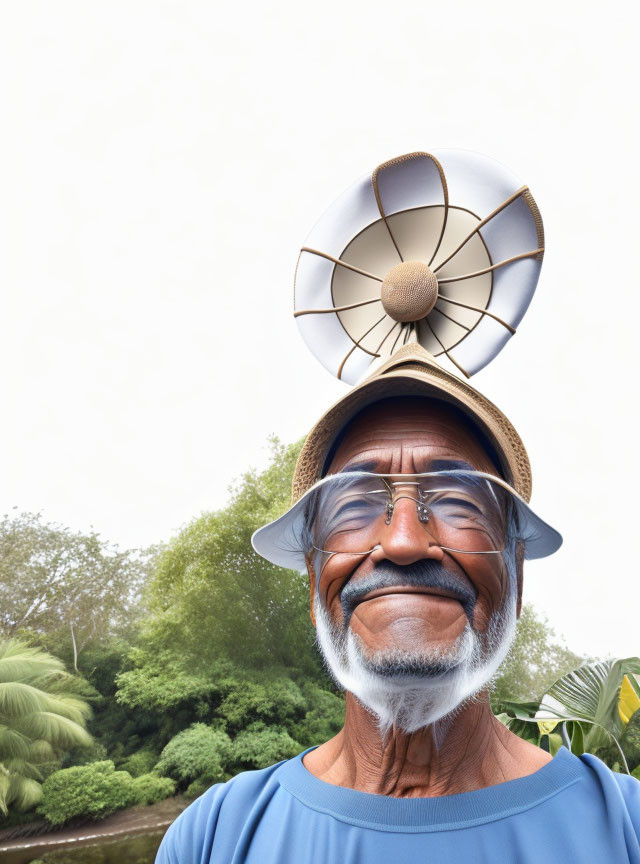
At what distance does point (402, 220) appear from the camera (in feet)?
5.48

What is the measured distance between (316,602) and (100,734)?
615 inches

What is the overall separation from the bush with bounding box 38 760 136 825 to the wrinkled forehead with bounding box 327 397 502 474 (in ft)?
42.7

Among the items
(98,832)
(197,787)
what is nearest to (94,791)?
(98,832)

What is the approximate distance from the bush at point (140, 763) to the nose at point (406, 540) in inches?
570

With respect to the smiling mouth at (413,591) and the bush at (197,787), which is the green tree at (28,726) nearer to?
the bush at (197,787)

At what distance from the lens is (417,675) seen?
1061mm

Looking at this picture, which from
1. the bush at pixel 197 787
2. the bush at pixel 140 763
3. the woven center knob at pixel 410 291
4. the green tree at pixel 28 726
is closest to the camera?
the woven center knob at pixel 410 291

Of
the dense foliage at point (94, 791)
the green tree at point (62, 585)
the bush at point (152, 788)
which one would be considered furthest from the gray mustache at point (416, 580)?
the green tree at point (62, 585)

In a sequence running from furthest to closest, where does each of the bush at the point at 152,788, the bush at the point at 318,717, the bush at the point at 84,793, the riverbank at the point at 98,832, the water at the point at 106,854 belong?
the bush at the point at 318,717 → the bush at the point at 152,788 → the bush at the point at 84,793 → the riverbank at the point at 98,832 → the water at the point at 106,854

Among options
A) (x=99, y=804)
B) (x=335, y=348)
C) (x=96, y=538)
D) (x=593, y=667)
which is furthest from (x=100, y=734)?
(x=335, y=348)

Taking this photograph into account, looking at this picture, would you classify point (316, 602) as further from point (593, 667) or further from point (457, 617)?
point (593, 667)

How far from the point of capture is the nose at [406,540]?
110 centimetres

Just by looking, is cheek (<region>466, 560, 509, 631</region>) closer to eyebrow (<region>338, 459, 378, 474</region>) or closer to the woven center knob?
eyebrow (<region>338, 459, 378, 474</region>)

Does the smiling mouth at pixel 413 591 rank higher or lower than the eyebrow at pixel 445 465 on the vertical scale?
lower
